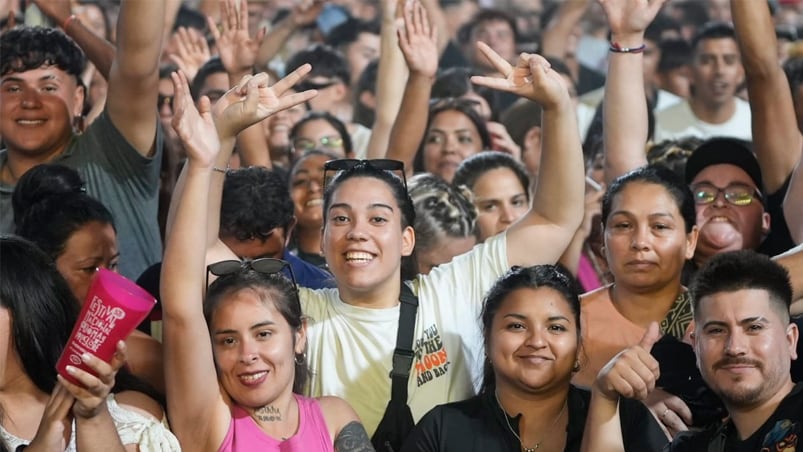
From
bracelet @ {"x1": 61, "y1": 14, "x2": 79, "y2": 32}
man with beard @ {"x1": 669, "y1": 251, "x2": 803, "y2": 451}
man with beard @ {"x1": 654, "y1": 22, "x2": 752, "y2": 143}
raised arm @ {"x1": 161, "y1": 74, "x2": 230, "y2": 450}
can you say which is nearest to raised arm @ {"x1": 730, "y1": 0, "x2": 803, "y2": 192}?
man with beard @ {"x1": 669, "y1": 251, "x2": 803, "y2": 451}

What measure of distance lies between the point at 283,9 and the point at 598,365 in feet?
20.1

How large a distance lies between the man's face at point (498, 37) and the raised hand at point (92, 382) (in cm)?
640

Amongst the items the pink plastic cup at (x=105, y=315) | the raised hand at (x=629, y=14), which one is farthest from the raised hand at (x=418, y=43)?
the pink plastic cup at (x=105, y=315)

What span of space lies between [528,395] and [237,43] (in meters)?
2.32

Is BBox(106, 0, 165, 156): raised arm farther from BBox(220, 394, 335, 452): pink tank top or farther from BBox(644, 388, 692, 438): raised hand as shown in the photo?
BBox(644, 388, 692, 438): raised hand

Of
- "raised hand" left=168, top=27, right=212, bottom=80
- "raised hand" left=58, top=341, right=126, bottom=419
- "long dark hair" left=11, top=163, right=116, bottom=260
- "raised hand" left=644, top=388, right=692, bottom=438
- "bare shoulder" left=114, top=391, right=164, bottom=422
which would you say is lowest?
"bare shoulder" left=114, top=391, right=164, bottom=422

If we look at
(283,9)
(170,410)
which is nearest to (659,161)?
(170,410)

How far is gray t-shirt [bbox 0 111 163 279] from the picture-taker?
5.01 m

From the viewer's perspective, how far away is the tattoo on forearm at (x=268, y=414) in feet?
12.9

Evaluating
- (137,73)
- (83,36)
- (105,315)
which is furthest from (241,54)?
(105,315)

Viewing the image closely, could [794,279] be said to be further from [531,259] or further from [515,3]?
[515,3]

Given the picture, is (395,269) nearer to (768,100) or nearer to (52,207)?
(52,207)

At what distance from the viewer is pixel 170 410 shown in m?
3.83

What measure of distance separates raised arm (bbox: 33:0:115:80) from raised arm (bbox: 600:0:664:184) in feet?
6.45
